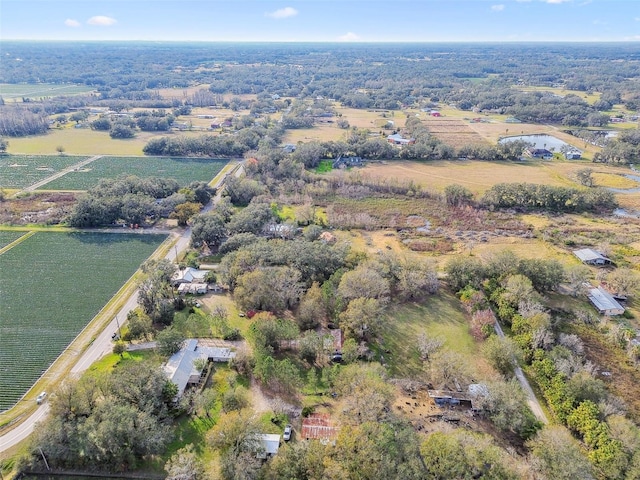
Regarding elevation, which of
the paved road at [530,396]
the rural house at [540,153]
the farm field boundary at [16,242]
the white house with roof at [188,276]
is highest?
the rural house at [540,153]

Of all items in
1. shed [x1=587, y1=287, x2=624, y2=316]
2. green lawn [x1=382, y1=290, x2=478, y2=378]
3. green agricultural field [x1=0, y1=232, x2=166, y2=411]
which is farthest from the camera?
shed [x1=587, y1=287, x2=624, y2=316]

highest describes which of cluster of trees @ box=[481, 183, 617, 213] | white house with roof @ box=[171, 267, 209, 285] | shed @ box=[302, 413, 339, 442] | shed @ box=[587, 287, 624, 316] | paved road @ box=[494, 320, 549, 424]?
cluster of trees @ box=[481, 183, 617, 213]

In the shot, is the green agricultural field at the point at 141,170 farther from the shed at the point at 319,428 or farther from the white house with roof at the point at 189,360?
the shed at the point at 319,428

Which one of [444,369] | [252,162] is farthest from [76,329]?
[252,162]

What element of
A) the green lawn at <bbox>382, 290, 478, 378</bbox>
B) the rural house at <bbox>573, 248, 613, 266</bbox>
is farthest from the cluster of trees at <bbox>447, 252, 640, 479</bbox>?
the rural house at <bbox>573, 248, 613, 266</bbox>

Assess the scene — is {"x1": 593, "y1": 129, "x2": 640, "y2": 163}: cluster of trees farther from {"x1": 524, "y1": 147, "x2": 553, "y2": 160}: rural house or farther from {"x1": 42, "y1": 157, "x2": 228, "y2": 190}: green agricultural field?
{"x1": 42, "y1": 157, "x2": 228, "y2": 190}: green agricultural field

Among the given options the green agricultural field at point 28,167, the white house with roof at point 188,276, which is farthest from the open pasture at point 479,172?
the green agricultural field at point 28,167

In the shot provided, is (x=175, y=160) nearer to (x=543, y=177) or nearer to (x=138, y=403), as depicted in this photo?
(x=138, y=403)
